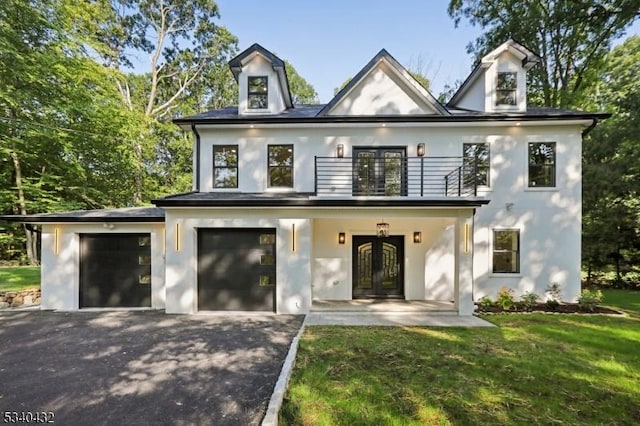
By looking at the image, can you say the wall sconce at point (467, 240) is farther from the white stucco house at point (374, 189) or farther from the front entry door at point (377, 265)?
the front entry door at point (377, 265)

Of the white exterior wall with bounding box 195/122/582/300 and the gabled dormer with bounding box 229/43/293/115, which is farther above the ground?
the gabled dormer with bounding box 229/43/293/115

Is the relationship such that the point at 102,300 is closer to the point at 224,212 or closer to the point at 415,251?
the point at 224,212

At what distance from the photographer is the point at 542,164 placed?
10664 mm

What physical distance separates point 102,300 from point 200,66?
68.6 feet

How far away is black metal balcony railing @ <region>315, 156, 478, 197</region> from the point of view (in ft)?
34.8

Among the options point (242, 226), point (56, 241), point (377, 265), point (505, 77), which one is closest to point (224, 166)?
point (242, 226)

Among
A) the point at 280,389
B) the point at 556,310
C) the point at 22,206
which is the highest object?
the point at 22,206

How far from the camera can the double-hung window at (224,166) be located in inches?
443

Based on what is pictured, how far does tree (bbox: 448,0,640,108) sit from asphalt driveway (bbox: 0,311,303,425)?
18.8 m

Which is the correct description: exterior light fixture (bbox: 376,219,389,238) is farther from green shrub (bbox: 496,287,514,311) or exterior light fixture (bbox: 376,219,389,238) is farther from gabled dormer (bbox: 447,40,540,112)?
gabled dormer (bbox: 447,40,540,112)

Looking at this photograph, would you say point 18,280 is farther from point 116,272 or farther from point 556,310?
point 556,310

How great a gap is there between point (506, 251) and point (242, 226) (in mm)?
8970

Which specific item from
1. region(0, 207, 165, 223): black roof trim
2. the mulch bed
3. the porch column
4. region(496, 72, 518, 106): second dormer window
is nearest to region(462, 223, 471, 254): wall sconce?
the porch column

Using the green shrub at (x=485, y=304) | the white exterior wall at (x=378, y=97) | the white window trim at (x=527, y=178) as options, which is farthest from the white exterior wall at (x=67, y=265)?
the white window trim at (x=527, y=178)
